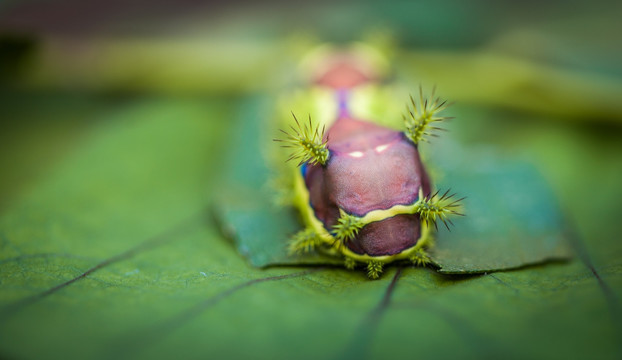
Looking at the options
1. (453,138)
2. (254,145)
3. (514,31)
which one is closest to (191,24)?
(254,145)

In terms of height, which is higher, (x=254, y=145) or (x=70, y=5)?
(x=70, y=5)

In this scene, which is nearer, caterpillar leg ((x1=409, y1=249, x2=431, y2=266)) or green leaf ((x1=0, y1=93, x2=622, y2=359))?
green leaf ((x1=0, y1=93, x2=622, y2=359))

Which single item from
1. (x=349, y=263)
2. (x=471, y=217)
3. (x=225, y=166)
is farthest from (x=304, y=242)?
(x=225, y=166)

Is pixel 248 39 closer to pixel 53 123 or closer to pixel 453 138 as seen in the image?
pixel 53 123

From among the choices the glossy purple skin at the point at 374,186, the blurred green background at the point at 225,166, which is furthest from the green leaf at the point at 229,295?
the glossy purple skin at the point at 374,186

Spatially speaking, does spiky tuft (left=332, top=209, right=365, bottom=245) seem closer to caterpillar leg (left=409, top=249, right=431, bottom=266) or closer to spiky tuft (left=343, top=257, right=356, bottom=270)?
spiky tuft (left=343, top=257, right=356, bottom=270)

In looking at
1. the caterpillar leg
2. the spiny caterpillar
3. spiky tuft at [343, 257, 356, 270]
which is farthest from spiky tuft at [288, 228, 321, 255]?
the caterpillar leg

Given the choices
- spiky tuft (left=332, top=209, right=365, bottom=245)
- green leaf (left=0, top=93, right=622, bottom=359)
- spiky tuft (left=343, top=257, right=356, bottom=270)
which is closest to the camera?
green leaf (left=0, top=93, right=622, bottom=359)
